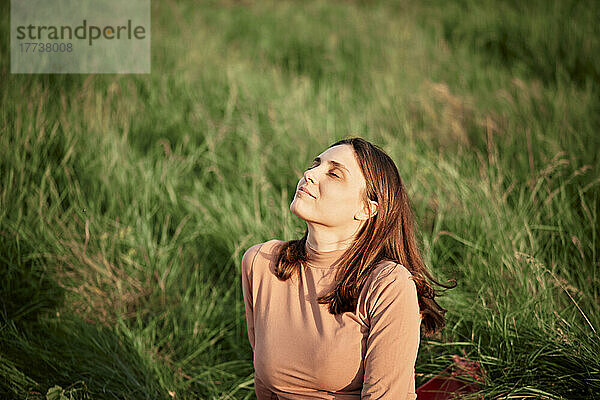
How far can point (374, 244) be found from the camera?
2021 mm

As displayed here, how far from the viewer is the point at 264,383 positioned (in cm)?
203

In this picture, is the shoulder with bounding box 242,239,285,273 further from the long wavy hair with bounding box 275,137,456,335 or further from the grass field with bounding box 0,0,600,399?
the grass field with bounding box 0,0,600,399

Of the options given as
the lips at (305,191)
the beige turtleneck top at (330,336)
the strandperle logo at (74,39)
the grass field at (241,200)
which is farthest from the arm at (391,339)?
the strandperle logo at (74,39)

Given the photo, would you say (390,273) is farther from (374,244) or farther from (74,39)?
(74,39)

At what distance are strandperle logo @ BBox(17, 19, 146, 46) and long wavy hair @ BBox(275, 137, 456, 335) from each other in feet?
12.4

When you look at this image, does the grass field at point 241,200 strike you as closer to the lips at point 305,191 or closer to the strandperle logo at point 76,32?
the strandperle logo at point 76,32

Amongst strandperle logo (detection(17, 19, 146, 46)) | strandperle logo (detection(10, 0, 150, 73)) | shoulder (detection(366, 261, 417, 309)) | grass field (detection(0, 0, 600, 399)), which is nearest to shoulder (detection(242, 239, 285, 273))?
shoulder (detection(366, 261, 417, 309))

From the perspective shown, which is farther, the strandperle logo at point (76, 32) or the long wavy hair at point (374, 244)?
the strandperle logo at point (76, 32)

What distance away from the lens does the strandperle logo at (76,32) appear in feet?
16.1

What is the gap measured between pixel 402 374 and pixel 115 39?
14.4 feet

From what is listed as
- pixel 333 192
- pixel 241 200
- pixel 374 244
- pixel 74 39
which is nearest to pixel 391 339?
pixel 374 244

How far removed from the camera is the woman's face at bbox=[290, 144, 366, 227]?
192 centimetres

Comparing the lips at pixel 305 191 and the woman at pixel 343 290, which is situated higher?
the lips at pixel 305 191

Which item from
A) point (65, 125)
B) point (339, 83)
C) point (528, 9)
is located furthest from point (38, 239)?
point (528, 9)
